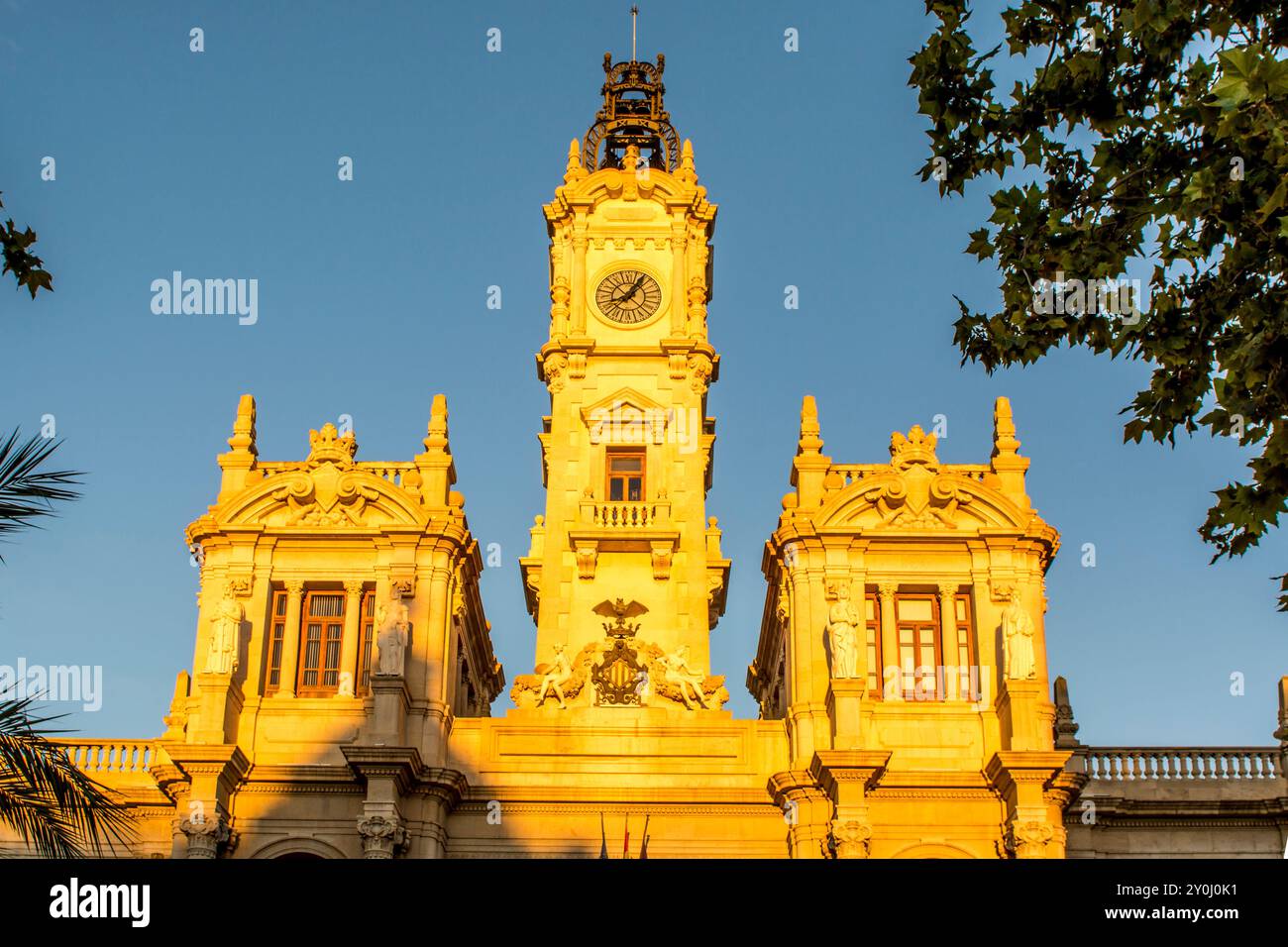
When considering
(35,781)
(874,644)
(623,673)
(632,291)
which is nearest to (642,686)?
(623,673)

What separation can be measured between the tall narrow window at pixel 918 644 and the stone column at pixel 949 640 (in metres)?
0.21

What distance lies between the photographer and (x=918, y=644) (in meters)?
37.3

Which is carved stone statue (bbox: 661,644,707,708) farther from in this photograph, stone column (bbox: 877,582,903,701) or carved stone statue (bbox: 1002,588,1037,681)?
carved stone statue (bbox: 1002,588,1037,681)

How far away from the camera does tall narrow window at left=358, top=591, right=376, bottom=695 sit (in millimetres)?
36875

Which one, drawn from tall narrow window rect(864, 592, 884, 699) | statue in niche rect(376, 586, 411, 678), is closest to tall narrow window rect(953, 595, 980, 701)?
tall narrow window rect(864, 592, 884, 699)

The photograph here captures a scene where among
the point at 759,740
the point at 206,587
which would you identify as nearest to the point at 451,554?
the point at 206,587

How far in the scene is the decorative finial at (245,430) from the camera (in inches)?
1537

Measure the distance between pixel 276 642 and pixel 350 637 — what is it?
167cm

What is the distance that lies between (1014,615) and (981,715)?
2.33 meters

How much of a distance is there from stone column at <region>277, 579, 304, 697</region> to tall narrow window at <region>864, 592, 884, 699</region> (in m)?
12.5

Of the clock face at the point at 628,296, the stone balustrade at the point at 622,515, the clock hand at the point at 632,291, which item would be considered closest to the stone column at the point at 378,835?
the stone balustrade at the point at 622,515

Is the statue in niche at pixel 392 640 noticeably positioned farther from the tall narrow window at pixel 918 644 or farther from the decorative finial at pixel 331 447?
the tall narrow window at pixel 918 644

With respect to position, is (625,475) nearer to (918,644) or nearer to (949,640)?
(918,644)
